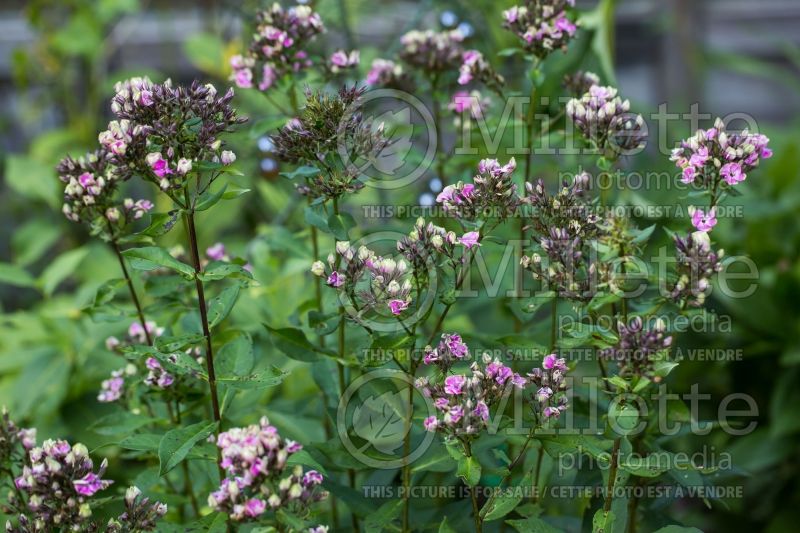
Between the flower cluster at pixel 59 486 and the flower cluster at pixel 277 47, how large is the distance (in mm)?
769

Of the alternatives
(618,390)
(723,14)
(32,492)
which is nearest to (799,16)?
(723,14)

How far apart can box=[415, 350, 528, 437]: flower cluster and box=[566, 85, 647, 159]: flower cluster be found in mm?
433

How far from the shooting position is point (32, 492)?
49.1 inches

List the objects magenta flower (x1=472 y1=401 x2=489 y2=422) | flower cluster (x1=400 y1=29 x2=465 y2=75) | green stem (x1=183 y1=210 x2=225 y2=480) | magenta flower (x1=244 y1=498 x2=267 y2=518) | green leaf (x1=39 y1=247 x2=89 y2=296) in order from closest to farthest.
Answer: magenta flower (x1=244 y1=498 x2=267 y2=518) → magenta flower (x1=472 y1=401 x2=489 y2=422) → green stem (x1=183 y1=210 x2=225 y2=480) → flower cluster (x1=400 y1=29 x2=465 y2=75) → green leaf (x1=39 y1=247 x2=89 y2=296)

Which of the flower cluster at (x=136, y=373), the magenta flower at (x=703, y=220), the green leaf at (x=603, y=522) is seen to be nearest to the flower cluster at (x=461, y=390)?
the green leaf at (x=603, y=522)

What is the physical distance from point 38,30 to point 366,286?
3057 mm

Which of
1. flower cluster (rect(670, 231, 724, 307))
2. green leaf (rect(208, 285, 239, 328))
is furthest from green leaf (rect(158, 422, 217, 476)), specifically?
flower cluster (rect(670, 231, 724, 307))

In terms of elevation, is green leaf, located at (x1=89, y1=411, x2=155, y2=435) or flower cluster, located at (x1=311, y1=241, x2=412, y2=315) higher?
flower cluster, located at (x1=311, y1=241, x2=412, y2=315)

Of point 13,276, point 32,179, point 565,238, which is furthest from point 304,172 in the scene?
point 32,179

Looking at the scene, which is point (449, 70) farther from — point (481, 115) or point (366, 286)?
point (366, 286)

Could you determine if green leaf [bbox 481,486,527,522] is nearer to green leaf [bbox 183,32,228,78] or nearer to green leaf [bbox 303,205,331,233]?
green leaf [bbox 303,205,331,233]

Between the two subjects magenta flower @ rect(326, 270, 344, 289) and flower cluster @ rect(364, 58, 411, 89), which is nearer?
magenta flower @ rect(326, 270, 344, 289)

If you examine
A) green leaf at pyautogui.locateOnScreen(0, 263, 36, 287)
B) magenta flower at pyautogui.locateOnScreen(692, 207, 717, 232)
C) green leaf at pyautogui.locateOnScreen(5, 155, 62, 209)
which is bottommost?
green leaf at pyautogui.locateOnScreen(0, 263, 36, 287)

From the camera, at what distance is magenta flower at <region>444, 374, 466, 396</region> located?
4.14 feet
